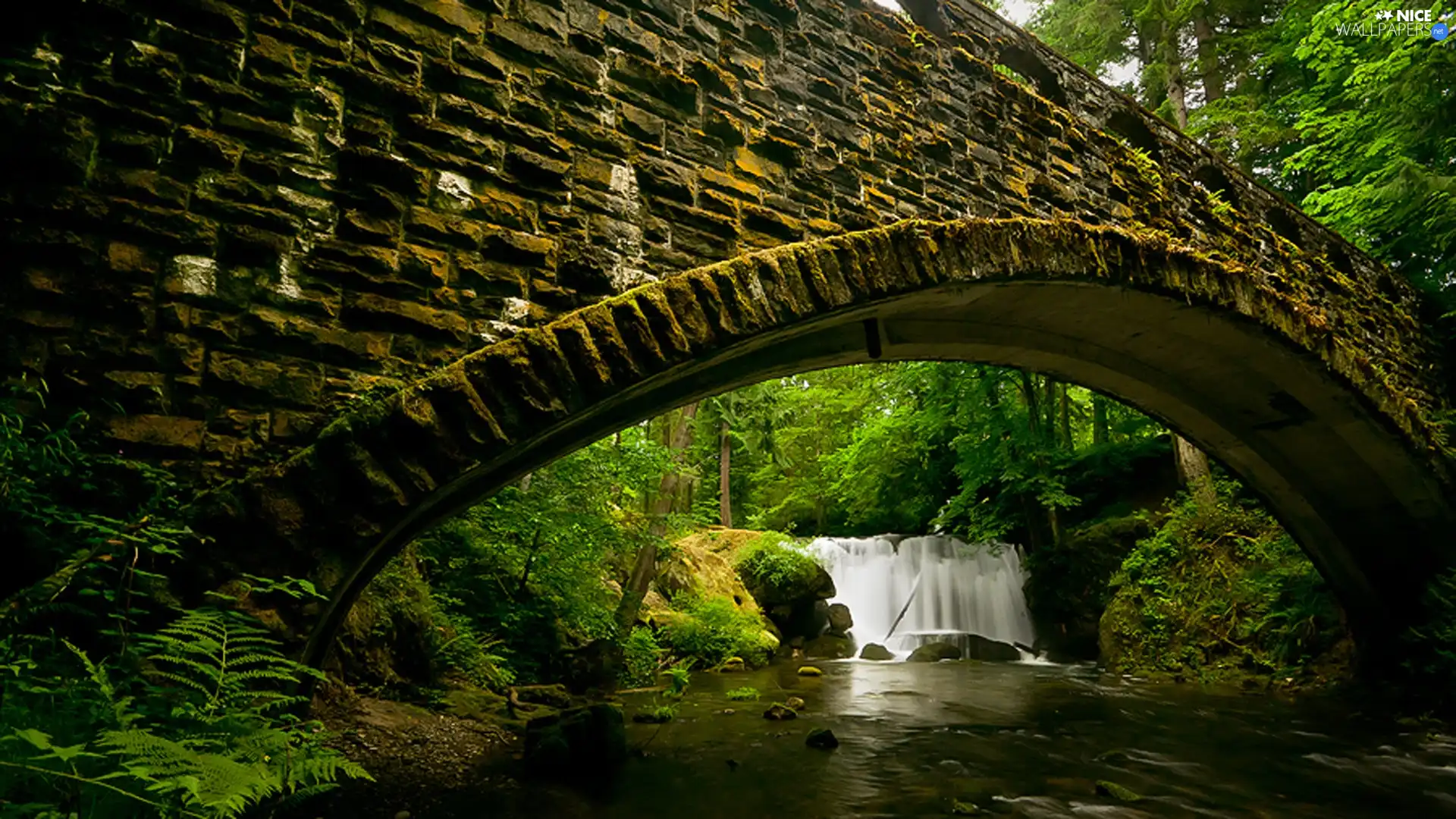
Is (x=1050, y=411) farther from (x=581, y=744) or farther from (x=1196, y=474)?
(x=581, y=744)

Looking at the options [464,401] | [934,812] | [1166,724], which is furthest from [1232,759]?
[464,401]

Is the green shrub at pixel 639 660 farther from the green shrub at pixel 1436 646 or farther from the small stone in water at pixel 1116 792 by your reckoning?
the green shrub at pixel 1436 646

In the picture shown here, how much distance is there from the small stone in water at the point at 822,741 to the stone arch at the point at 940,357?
2.73 meters

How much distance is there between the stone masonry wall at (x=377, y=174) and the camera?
2.35m

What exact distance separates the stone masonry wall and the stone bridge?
0.4 inches

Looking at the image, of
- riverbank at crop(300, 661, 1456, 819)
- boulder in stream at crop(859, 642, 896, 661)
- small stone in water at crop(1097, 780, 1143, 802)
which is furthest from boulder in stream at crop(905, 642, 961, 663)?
small stone in water at crop(1097, 780, 1143, 802)

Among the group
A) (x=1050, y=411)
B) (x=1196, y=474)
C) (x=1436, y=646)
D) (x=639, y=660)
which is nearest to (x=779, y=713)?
(x=639, y=660)

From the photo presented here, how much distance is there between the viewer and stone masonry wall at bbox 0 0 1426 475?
235 cm

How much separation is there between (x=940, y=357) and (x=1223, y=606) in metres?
6.55

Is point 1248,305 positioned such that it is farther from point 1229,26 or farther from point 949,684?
point 1229,26

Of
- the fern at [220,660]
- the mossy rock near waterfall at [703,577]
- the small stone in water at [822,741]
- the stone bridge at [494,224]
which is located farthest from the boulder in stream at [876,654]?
the fern at [220,660]

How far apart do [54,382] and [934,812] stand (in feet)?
13.8

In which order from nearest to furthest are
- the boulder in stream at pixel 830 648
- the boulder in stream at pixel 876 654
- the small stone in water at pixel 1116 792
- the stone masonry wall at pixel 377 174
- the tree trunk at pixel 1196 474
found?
the stone masonry wall at pixel 377 174
the small stone in water at pixel 1116 792
the tree trunk at pixel 1196 474
the boulder in stream at pixel 876 654
the boulder in stream at pixel 830 648

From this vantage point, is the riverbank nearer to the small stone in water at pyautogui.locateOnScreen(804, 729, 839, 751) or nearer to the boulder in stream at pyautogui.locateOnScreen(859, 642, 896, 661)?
the small stone in water at pyautogui.locateOnScreen(804, 729, 839, 751)
